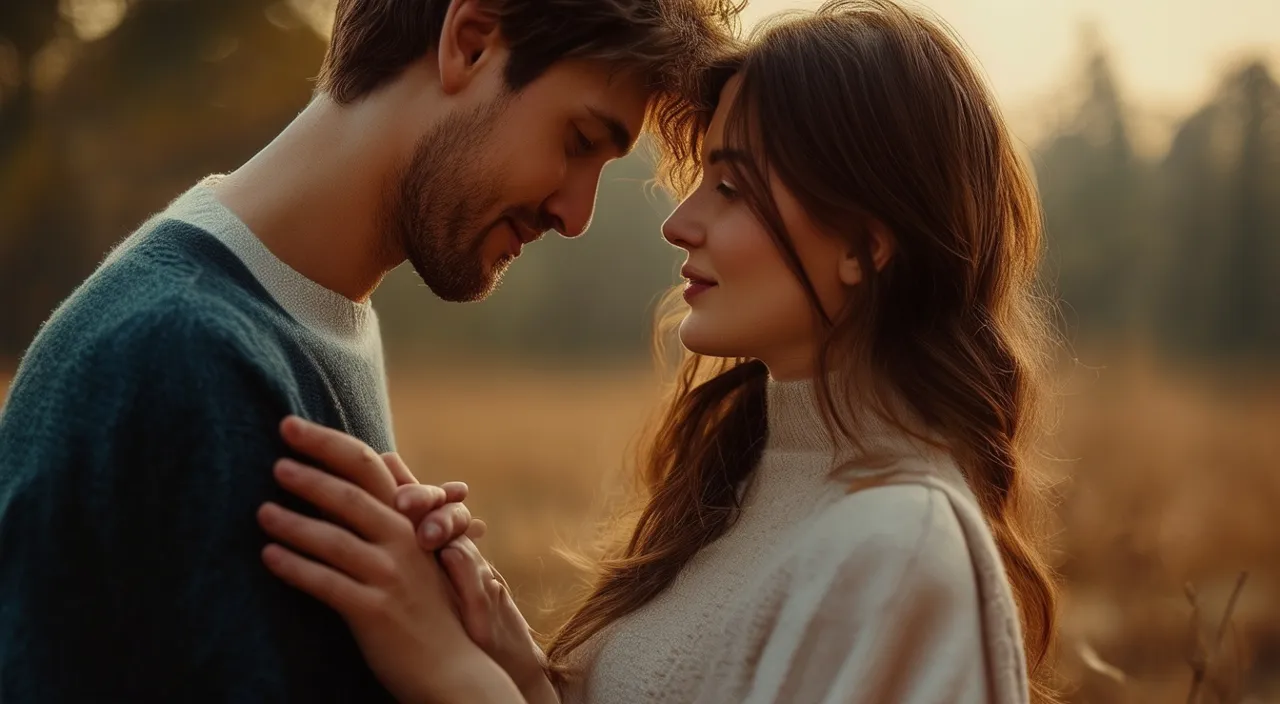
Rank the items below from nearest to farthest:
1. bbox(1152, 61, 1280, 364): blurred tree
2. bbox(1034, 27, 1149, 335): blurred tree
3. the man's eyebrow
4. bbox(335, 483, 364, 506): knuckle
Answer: bbox(335, 483, 364, 506): knuckle
the man's eyebrow
bbox(1152, 61, 1280, 364): blurred tree
bbox(1034, 27, 1149, 335): blurred tree

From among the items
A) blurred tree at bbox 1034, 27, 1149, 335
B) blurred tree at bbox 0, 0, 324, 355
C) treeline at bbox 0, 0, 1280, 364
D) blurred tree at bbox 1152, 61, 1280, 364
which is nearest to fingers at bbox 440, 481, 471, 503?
A: treeline at bbox 0, 0, 1280, 364

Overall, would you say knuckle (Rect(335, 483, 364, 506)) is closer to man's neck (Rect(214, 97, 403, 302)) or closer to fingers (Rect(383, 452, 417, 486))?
fingers (Rect(383, 452, 417, 486))

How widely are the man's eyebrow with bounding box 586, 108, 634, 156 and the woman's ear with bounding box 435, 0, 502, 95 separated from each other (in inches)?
8.3

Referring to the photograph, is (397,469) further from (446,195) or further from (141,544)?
(446,195)

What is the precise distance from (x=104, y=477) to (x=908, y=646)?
109 cm

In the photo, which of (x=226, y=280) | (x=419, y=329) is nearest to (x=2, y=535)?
(x=226, y=280)

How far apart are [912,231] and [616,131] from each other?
0.57 meters

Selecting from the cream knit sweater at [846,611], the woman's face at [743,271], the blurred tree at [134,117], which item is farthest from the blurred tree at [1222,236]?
the cream knit sweater at [846,611]

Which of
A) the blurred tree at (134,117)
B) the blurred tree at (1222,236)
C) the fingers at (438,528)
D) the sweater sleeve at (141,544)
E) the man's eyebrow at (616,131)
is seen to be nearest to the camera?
the sweater sleeve at (141,544)

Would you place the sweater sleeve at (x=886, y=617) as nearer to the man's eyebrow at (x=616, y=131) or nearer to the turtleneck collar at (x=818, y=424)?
the turtleneck collar at (x=818, y=424)

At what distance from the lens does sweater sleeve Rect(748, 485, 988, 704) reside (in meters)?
1.59

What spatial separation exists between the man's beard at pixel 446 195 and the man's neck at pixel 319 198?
0.16 ft

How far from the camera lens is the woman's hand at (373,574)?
1483mm

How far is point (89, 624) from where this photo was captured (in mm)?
1428
